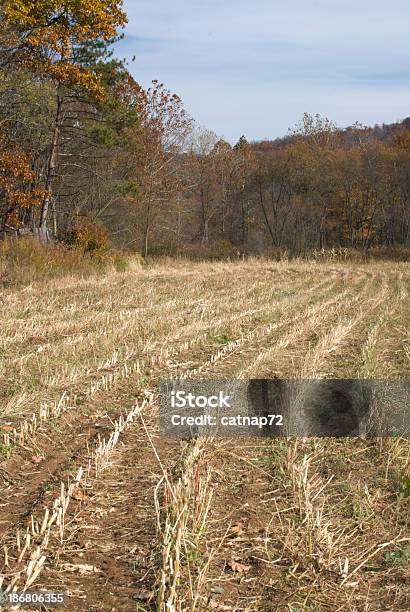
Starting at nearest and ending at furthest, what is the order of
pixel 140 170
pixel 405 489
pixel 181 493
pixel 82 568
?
pixel 82 568 → pixel 181 493 → pixel 405 489 → pixel 140 170

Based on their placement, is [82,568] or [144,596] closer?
[144,596]

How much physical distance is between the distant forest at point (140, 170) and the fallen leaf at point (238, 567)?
53.4 feet

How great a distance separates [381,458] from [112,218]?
29.6 meters

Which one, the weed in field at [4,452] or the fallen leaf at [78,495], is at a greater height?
the weed in field at [4,452]

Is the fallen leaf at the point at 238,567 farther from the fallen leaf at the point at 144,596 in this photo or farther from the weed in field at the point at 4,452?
the weed in field at the point at 4,452

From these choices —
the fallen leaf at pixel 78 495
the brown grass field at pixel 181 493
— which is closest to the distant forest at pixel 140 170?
→ the brown grass field at pixel 181 493

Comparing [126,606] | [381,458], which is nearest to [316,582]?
[126,606]

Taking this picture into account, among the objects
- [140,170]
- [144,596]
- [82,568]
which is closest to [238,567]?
[144,596]

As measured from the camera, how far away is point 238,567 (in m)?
3.26

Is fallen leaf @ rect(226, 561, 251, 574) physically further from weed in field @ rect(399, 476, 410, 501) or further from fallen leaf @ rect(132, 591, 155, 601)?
weed in field @ rect(399, 476, 410, 501)

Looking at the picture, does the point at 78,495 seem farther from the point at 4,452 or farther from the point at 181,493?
the point at 4,452

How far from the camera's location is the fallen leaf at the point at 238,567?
3248mm

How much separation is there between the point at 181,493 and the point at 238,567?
64 cm

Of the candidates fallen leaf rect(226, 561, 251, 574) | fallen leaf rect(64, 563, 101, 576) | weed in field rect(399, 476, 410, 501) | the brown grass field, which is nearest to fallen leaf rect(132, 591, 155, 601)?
the brown grass field
